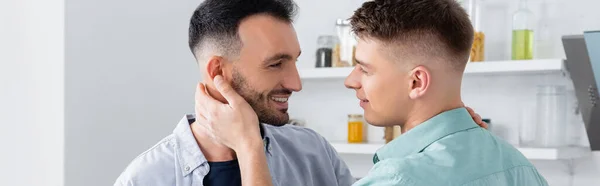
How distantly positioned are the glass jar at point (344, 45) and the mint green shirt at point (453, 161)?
157cm

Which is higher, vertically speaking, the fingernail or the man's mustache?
the fingernail

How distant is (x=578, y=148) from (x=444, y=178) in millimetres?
1589

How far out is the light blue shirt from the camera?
1.49 m

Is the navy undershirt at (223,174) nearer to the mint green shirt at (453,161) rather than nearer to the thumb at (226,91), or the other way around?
the thumb at (226,91)

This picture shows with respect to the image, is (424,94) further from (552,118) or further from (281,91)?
(552,118)

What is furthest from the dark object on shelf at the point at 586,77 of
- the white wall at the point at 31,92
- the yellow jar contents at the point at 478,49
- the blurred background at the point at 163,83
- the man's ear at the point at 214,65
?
the white wall at the point at 31,92

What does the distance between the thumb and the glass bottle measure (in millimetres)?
1334

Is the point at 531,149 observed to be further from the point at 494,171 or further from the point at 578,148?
the point at 494,171

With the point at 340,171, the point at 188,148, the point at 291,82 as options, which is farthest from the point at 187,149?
the point at 340,171

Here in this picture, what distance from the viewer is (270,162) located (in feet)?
5.24

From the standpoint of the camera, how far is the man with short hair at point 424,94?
1099 mm

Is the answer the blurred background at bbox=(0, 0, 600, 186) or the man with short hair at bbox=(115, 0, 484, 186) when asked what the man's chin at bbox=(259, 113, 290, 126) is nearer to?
the man with short hair at bbox=(115, 0, 484, 186)

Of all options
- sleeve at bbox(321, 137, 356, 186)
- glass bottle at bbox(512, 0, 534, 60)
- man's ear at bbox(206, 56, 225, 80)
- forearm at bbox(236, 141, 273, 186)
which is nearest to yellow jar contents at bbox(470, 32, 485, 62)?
glass bottle at bbox(512, 0, 534, 60)

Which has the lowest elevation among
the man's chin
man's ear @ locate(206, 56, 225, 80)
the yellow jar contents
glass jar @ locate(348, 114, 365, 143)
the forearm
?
glass jar @ locate(348, 114, 365, 143)
